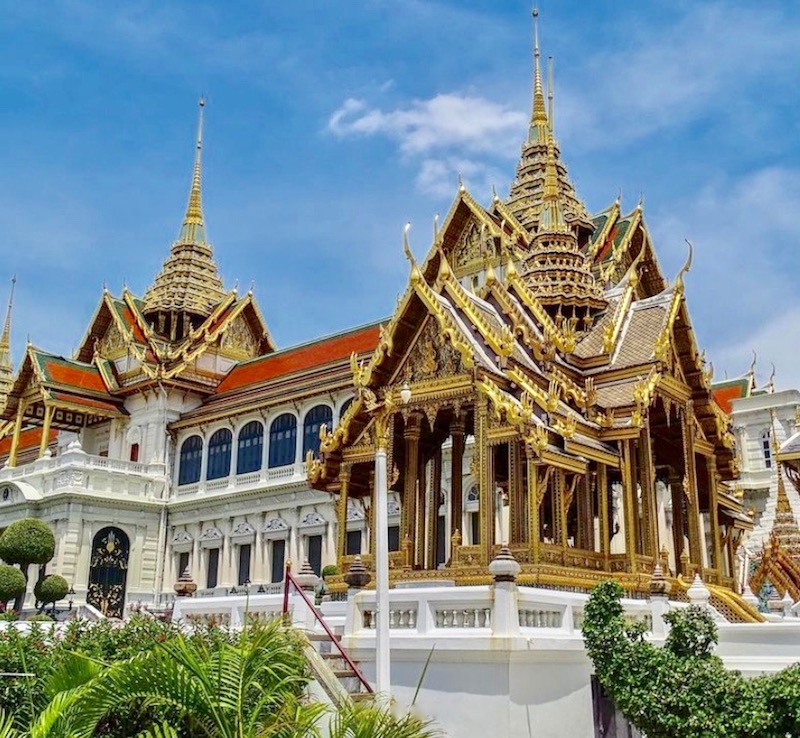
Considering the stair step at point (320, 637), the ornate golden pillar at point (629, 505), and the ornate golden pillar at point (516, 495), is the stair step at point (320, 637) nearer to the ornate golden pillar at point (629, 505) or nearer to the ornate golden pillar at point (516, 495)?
the ornate golden pillar at point (516, 495)

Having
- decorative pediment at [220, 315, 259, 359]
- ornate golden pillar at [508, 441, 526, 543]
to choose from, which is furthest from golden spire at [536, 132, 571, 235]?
decorative pediment at [220, 315, 259, 359]

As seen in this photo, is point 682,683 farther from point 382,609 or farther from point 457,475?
point 457,475

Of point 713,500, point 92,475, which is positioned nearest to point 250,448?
point 92,475

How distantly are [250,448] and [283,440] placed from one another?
223 cm

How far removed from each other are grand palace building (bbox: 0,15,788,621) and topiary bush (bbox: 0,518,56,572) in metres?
9.23

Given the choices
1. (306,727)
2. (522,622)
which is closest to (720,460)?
(522,622)

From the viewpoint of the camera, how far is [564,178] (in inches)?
1518

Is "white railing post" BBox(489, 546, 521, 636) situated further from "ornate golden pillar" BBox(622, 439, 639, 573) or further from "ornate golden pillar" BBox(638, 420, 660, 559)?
"ornate golden pillar" BBox(638, 420, 660, 559)

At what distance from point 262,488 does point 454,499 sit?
91.3ft

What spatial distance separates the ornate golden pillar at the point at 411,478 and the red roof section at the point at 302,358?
26.5 m

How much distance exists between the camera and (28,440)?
54844 millimetres

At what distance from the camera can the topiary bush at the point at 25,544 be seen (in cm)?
2948

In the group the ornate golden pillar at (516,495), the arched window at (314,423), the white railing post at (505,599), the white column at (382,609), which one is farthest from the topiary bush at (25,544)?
the white railing post at (505,599)

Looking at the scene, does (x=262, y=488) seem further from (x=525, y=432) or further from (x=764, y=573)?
(x=525, y=432)
